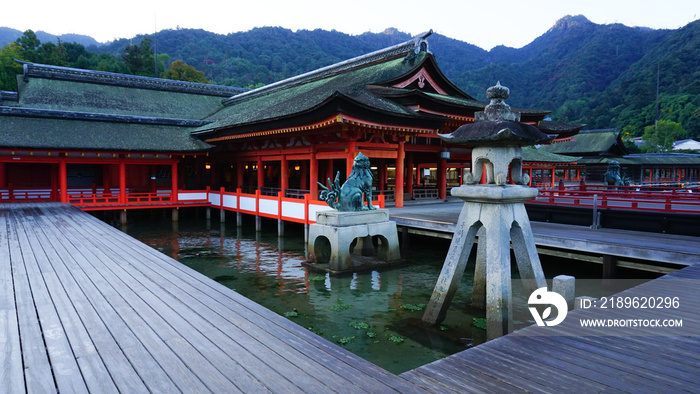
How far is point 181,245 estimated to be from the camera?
18391 mm

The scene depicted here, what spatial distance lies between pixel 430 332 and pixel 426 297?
2.53 metres

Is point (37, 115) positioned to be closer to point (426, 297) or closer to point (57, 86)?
point (57, 86)

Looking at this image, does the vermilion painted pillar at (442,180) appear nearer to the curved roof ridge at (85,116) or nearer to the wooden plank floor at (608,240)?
the wooden plank floor at (608,240)

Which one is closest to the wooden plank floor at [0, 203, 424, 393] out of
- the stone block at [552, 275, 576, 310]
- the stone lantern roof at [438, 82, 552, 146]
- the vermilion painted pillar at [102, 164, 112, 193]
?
the stone block at [552, 275, 576, 310]

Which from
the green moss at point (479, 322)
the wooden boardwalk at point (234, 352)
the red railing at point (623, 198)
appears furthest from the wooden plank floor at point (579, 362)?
the red railing at point (623, 198)

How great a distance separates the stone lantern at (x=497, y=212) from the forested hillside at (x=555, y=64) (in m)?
59.3

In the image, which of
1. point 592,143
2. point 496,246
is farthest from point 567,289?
point 592,143

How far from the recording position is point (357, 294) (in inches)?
448

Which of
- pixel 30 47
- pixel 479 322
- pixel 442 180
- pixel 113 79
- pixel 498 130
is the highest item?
pixel 30 47

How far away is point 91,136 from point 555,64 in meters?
101

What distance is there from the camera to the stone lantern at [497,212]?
25.3ft

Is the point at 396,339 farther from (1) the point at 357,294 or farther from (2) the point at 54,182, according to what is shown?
(2) the point at 54,182

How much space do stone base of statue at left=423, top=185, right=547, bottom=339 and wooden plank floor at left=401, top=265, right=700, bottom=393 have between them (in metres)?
1.82

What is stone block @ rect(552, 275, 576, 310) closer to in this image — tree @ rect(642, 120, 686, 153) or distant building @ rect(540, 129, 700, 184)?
distant building @ rect(540, 129, 700, 184)
